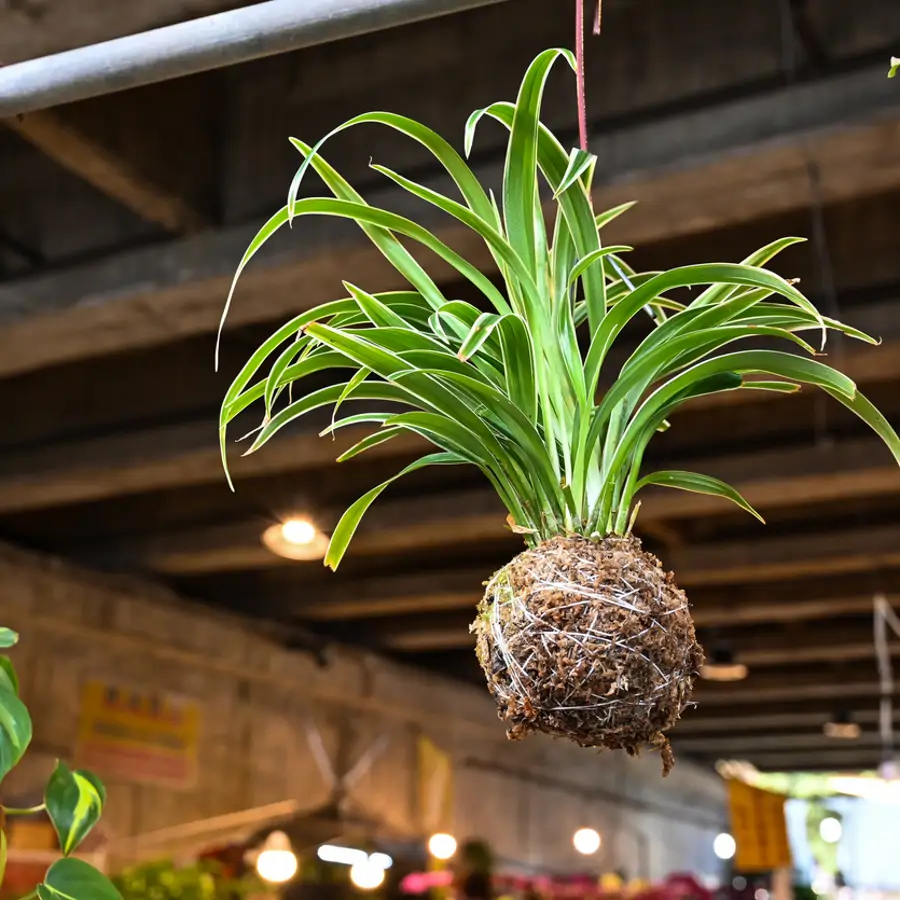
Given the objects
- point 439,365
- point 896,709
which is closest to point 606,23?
point 439,365

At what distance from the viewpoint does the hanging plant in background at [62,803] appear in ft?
4.86

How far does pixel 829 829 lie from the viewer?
535 inches

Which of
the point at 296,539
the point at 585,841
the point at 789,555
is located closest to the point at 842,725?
the point at 585,841

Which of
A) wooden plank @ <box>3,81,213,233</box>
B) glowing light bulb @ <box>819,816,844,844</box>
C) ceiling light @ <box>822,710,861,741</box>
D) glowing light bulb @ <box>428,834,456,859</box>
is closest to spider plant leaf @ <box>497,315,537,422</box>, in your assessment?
wooden plank @ <box>3,81,213,233</box>

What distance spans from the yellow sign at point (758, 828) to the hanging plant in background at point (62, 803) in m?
6.82

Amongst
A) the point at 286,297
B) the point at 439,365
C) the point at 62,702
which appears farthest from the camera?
the point at 62,702

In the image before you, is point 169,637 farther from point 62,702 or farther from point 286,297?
point 286,297

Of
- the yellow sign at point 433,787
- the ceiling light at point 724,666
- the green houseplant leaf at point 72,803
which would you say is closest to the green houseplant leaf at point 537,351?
the green houseplant leaf at point 72,803

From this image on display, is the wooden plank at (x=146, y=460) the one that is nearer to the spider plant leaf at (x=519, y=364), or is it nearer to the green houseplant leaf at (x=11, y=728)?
the green houseplant leaf at (x=11, y=728)

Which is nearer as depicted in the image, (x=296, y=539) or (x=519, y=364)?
(x=519, y=364)

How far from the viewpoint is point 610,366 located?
328 centimetres

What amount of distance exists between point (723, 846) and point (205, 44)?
45.2 ft

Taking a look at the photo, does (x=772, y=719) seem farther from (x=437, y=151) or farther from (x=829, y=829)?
(x=437, y=151)

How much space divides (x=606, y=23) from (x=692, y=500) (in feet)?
7.01
